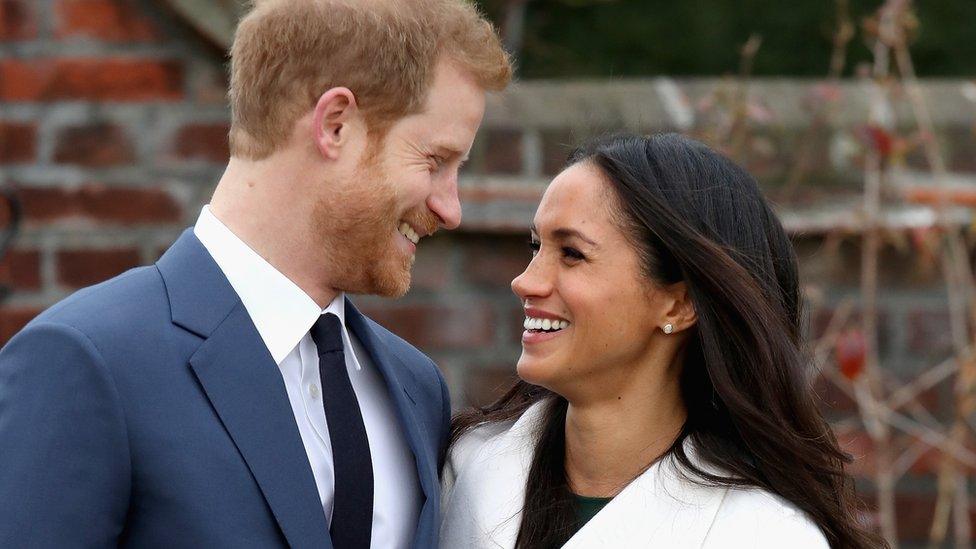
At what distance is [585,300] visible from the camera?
291 centimetres

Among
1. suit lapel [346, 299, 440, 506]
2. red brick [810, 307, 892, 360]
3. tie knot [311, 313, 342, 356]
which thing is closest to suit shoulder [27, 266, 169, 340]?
tie knot [311, 313, 342, 356]

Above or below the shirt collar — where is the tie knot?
below

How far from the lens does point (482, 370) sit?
4195 millimetres

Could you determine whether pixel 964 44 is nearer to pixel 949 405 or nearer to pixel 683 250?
pixel 949 405

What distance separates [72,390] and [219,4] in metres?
1.94

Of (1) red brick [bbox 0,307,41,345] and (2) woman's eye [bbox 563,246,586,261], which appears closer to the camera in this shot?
(2) woman's eye [bbox 563,246,586,261]

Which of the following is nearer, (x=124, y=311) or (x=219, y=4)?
(x=124, y=311)

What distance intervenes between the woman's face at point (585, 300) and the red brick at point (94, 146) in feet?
4.74

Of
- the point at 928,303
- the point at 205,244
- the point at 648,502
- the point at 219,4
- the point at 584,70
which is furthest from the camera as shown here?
the point at 584,70

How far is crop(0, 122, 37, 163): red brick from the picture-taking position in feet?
13.0

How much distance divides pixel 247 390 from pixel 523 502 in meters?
0.70

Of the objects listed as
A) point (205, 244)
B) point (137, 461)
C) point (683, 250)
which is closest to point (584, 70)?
point (683, 250)

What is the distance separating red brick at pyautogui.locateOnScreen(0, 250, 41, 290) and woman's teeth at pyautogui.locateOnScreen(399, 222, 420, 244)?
149 cm

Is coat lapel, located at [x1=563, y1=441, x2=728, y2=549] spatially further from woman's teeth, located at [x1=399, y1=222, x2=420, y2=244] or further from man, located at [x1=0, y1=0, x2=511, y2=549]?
woman's teeth, located at [x1=399, y1=222, x2=420, y2=244]
